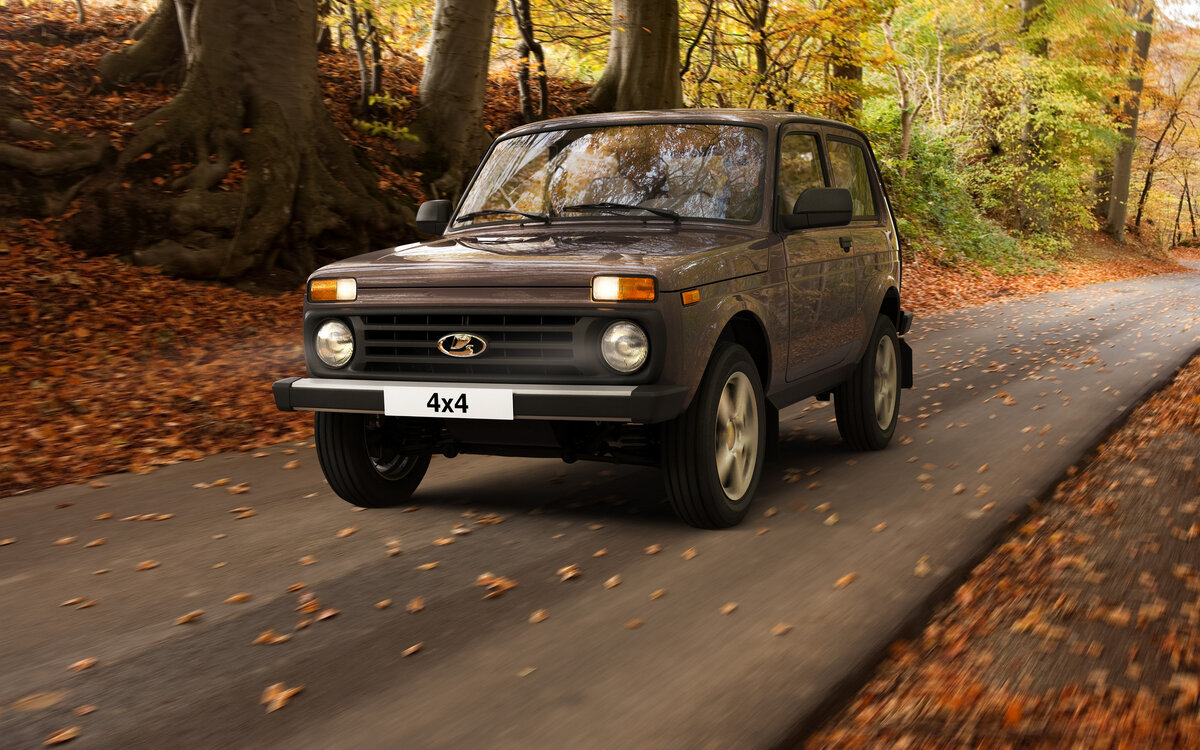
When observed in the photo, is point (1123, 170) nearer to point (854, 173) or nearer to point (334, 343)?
point (854, 173)

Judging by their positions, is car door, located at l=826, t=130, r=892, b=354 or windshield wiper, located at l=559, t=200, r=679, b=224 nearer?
windshield wiper, located at l=559, t=200, r=679, b=224

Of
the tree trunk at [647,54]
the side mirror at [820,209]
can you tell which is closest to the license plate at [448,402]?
the side mirror at [820,209]

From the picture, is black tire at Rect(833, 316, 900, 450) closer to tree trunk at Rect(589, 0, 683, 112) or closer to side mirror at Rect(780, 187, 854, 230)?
side mirror at Rect(780, 187, 854, 230)

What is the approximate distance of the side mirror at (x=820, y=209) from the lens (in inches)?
230

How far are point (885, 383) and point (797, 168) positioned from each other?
1906 mm

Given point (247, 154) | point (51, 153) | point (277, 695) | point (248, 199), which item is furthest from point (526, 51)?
point (277, 695)

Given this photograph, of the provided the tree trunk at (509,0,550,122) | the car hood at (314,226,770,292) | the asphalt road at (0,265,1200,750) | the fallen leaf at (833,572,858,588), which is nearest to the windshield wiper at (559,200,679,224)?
the car hood at (314,226,770,292)

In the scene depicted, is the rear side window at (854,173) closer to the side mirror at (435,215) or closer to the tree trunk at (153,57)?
the side mirror at (435,215)

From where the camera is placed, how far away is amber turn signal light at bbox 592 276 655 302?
15.7 ft

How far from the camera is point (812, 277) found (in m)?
6.34

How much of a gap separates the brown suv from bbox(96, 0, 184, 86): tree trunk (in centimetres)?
967

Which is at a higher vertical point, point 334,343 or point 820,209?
point 820,209

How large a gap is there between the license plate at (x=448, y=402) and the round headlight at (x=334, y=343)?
0.36 metres

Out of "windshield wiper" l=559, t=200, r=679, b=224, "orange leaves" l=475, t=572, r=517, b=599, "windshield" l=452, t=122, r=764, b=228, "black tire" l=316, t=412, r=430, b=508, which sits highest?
"windshield" l=452, t=122, r=764, b=228
